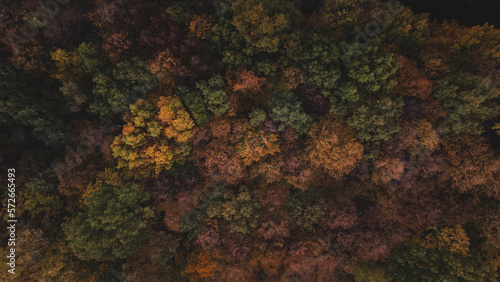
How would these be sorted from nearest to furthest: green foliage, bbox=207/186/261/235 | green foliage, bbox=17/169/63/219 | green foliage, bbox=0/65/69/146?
green foliage, bbox=0/65/69/146 < green foliage, bbox=17/169/63/219 < green foliage, bbox=207/186/261/235

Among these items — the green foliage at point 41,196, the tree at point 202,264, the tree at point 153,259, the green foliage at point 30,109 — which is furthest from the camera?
the tree at point 202,264

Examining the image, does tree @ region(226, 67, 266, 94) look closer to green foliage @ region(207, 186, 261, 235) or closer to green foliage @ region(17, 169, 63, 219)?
green foliage @ region(207, 186, 261, 235)

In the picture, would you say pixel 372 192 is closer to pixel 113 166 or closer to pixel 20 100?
pixel 113 166

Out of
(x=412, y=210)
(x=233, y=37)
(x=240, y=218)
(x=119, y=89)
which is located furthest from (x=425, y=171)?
(x=119, y=89)

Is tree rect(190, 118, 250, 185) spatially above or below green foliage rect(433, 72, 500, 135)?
below

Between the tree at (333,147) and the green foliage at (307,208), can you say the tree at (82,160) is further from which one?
the tree at (333,147)

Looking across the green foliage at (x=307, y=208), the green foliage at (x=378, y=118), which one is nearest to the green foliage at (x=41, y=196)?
the green foliage at (x=307, y=208)

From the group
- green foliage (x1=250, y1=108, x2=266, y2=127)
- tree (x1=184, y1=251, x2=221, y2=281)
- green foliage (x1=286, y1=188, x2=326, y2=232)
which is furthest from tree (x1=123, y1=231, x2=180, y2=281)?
green foliage (x1=250, y1=108, x2=266, y2=127)
